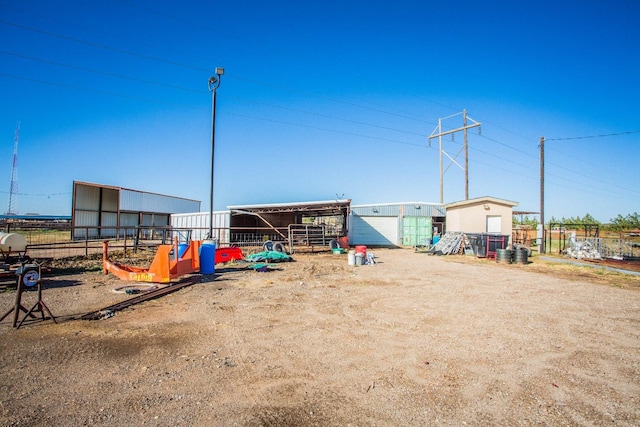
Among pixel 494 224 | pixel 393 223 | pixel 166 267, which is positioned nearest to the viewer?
pixel 166 267

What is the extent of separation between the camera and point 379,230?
30766 millimetres

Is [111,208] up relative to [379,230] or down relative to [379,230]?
up

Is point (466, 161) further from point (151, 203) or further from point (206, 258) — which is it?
point (151, 203)

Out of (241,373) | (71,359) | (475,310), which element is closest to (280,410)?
(241,373)

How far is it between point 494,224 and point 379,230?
32.0ft

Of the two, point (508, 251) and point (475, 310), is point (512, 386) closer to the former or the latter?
point (475, 310)

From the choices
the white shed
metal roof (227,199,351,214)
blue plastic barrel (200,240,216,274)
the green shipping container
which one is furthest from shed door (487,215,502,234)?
blue plastic barrel (200,240,216,274)

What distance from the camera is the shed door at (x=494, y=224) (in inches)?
994

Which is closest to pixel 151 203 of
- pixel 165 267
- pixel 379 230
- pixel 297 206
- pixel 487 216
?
pixel 297 206

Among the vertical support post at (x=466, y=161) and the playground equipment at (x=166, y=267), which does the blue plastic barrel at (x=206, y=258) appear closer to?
the playground equipment at (x=166, y=267)

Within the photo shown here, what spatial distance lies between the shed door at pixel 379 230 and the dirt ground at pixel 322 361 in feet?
72.6

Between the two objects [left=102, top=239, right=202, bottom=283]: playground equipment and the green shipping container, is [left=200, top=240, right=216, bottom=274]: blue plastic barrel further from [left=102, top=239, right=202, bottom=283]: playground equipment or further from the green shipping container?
the green shipping container

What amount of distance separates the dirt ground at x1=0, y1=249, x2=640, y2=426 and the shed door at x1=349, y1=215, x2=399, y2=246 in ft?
72.6

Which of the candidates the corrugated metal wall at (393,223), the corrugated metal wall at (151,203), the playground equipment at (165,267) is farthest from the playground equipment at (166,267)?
the corrugated metal wall at (151,203)
